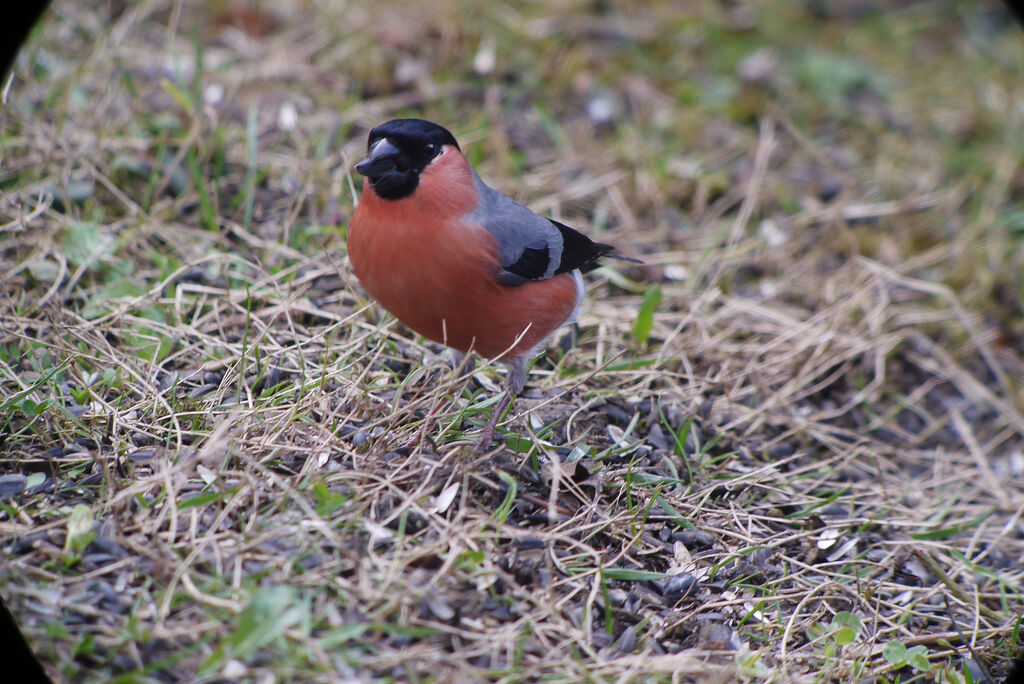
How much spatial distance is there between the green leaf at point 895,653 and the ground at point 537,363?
0.7 inches

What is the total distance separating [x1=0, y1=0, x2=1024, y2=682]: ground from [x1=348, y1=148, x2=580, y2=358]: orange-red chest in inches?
12.3

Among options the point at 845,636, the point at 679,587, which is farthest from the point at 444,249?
the point at 845,636

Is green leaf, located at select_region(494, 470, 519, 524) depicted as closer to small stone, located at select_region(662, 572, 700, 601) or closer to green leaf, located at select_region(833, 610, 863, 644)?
small stone, located at select_region(662, 572, 700, 601)

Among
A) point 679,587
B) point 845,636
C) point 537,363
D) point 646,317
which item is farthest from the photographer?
point 646,317

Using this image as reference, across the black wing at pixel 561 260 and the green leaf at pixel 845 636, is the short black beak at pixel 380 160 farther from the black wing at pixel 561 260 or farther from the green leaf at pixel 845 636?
the green leaf at pixel 845 636

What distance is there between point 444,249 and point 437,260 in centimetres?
5

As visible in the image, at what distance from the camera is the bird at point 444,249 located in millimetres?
3385

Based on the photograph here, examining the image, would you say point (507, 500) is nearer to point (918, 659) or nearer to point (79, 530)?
point (79, 530)

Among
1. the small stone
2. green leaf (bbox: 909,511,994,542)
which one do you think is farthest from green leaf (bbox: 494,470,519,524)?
green leaf (bbox: 909,511,994,542)

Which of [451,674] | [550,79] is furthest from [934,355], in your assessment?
[451,674]

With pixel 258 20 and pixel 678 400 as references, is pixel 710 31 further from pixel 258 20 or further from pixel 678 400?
pixel 678 400

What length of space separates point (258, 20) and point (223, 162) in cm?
194

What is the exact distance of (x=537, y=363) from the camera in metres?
4.54

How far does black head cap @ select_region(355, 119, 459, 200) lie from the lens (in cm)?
332
